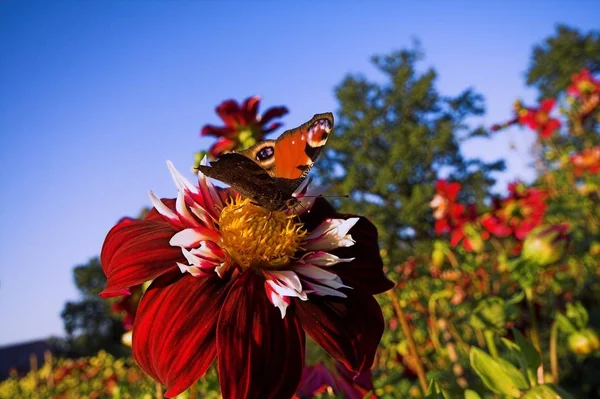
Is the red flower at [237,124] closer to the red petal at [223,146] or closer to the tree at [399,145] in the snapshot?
the red petal at [223,146]

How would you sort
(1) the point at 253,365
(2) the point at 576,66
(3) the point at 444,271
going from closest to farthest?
(1) the point at 253,365 < (3) the point at 444,271 < (2) the point at 576,66

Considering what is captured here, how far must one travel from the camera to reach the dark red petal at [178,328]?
1.74 feet

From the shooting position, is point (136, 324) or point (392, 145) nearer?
point (136, 324)

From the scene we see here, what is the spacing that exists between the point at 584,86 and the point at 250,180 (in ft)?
12.8

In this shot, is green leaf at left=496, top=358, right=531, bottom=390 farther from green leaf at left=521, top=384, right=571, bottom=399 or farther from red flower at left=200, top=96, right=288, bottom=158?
red flower at left=200, top=96, right=288, bottom=158

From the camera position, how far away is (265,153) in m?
0.87

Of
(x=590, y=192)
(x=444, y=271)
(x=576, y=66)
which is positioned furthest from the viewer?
(x=576, y=66)

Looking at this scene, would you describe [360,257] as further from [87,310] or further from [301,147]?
[87,310]

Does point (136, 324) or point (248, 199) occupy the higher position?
point (248, 199)

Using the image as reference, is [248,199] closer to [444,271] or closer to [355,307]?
[355,307]

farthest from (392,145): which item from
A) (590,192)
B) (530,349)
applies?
(530,349)

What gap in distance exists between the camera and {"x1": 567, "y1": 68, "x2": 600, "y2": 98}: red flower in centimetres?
363

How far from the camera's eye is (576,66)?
21734 mm

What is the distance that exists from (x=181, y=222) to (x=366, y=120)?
19.0 meters
